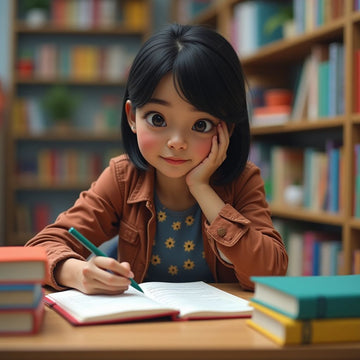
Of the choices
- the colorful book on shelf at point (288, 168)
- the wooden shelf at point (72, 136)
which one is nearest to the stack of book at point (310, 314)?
the colorful book on shelf at point (288, 168)

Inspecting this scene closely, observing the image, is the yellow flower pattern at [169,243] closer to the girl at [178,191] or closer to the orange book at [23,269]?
the girl at [178,191]

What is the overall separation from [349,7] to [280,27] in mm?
889

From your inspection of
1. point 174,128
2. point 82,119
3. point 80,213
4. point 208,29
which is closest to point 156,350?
point 174,128

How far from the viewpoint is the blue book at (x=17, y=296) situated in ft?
2.64

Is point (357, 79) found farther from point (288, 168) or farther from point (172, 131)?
point (172, 131)

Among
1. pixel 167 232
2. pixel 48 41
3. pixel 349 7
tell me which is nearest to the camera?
pixel 167 232

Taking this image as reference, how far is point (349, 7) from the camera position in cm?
231

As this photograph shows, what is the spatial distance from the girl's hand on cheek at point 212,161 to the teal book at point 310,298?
465 mm

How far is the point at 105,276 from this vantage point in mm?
979

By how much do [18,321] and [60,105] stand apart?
403cm

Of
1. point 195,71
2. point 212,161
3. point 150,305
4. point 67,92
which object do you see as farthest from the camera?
point 67,92

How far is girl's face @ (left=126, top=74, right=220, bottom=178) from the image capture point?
1155 millimetres

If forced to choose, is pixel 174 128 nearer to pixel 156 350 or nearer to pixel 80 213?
pixel 80 213

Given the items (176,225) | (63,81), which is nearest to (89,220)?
(176,225)
